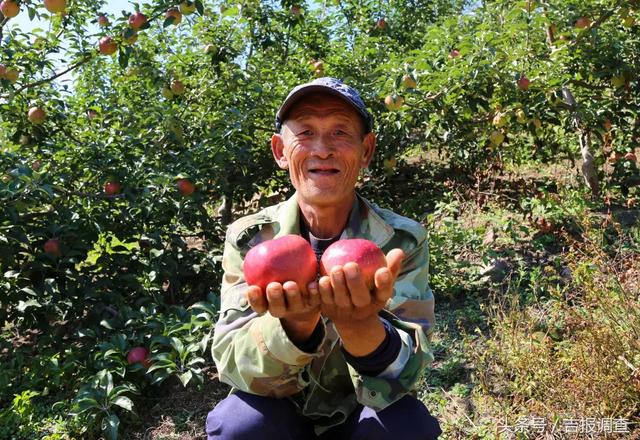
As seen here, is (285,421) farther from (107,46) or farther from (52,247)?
(107,46)

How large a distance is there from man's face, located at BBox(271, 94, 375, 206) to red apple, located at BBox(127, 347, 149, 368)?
1.36m

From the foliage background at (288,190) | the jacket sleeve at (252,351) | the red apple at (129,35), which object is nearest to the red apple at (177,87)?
the foliage background at (288,190)

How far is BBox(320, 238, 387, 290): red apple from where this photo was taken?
1126mm

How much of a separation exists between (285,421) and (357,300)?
493 millimetres

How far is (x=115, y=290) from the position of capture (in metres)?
2.96

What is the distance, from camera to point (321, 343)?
1.26 m

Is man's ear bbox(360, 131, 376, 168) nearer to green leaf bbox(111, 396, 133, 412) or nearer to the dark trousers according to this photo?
the dark trousers

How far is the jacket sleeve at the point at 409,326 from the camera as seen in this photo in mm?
1276

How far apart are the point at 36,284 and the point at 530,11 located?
3.27m

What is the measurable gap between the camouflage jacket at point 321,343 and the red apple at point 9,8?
7.57 feet

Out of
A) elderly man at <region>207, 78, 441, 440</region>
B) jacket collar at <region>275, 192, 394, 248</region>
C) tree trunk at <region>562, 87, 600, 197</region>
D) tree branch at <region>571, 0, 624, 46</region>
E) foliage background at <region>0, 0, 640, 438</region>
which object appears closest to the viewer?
elderly man at <region>207, 78, 441, 440</region>

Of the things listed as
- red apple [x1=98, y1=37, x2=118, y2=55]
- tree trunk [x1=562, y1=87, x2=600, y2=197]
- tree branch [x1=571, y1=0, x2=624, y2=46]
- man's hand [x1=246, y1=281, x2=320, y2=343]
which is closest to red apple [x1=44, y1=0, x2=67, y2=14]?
red apple [x1=98, y1=37, x2=118, y2=55]

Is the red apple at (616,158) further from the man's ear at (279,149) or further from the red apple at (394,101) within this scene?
the man's ear at (279,149)

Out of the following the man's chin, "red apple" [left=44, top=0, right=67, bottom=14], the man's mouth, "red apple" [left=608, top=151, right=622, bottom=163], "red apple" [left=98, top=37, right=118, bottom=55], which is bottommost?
"red apple" [left=608, top=151, right=622, bottom=163]
